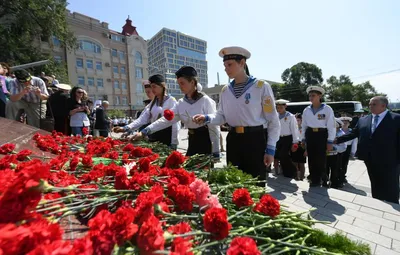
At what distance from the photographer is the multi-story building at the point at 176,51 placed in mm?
97000

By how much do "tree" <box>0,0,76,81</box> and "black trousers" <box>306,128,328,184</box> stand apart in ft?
63.3

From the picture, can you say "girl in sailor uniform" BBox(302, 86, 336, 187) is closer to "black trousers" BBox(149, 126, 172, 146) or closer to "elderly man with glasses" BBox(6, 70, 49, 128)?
"black trousers" BBox(149, 126, 172, 146)

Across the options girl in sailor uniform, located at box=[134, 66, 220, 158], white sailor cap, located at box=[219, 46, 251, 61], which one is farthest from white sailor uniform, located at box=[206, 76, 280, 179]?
girl in sailor uniform, located at box=[134, 66, 220, 158]

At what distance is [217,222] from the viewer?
2.57 feet

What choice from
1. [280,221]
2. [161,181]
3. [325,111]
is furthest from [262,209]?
[325,111]

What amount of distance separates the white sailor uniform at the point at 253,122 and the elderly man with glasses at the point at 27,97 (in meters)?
3.41

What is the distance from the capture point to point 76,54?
35.3 m

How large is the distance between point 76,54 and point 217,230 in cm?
4101

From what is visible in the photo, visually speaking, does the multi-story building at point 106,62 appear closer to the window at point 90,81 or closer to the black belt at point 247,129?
the window at point 90,81

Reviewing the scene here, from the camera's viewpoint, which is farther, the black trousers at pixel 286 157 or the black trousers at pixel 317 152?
the black trousers at pixel 286 157

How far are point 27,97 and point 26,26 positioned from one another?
1697cm

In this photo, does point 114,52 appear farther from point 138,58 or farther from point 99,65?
point 138,58

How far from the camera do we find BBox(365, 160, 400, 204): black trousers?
3465mm

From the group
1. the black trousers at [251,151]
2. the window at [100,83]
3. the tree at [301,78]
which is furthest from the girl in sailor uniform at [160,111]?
the tree at [301,78]
